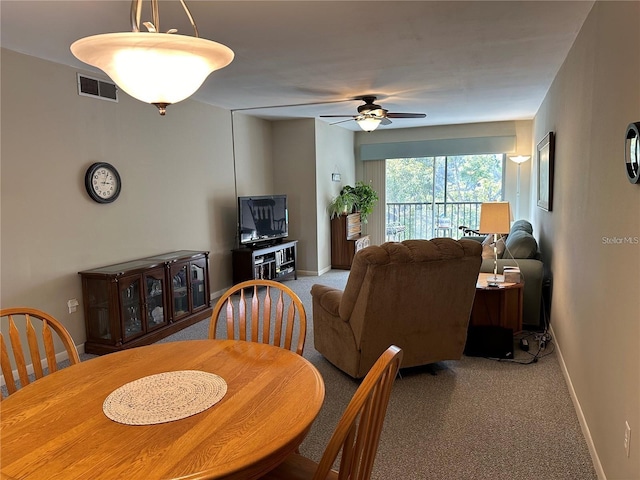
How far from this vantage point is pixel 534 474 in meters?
2.04

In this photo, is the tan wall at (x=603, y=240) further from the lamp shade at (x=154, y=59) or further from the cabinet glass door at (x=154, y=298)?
the cabinet glass door at (x=154, y=298)

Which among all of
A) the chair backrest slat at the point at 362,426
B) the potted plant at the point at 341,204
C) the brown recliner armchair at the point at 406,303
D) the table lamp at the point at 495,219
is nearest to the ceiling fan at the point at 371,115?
the table lamp at the point at 495,219

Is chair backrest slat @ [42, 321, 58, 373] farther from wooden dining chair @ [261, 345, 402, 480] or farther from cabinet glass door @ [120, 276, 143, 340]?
cabinet glass door @ [120, 276, 143, 340]

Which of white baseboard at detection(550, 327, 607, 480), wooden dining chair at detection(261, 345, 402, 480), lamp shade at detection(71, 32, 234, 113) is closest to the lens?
wooden dining chair at detection(261, 345, 402, 480)

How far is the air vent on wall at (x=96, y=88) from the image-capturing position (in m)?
3.67

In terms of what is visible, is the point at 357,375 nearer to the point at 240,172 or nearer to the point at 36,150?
the point at 36,150

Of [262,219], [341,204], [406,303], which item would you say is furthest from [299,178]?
[406,303]

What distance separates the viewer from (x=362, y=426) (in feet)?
3.61

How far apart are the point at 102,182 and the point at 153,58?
9.44 ft

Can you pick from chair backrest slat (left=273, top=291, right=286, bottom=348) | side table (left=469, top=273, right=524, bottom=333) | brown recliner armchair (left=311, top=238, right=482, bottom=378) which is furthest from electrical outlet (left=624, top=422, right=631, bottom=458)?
side table (left=469, top=273, right=524, bottom=333)

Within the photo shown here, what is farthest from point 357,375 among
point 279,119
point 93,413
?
point 279,119

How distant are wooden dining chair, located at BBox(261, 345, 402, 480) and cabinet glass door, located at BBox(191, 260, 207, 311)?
360cm

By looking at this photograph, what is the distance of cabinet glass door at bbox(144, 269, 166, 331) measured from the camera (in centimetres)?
389

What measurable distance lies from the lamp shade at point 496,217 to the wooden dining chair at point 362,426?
9.40 feet
